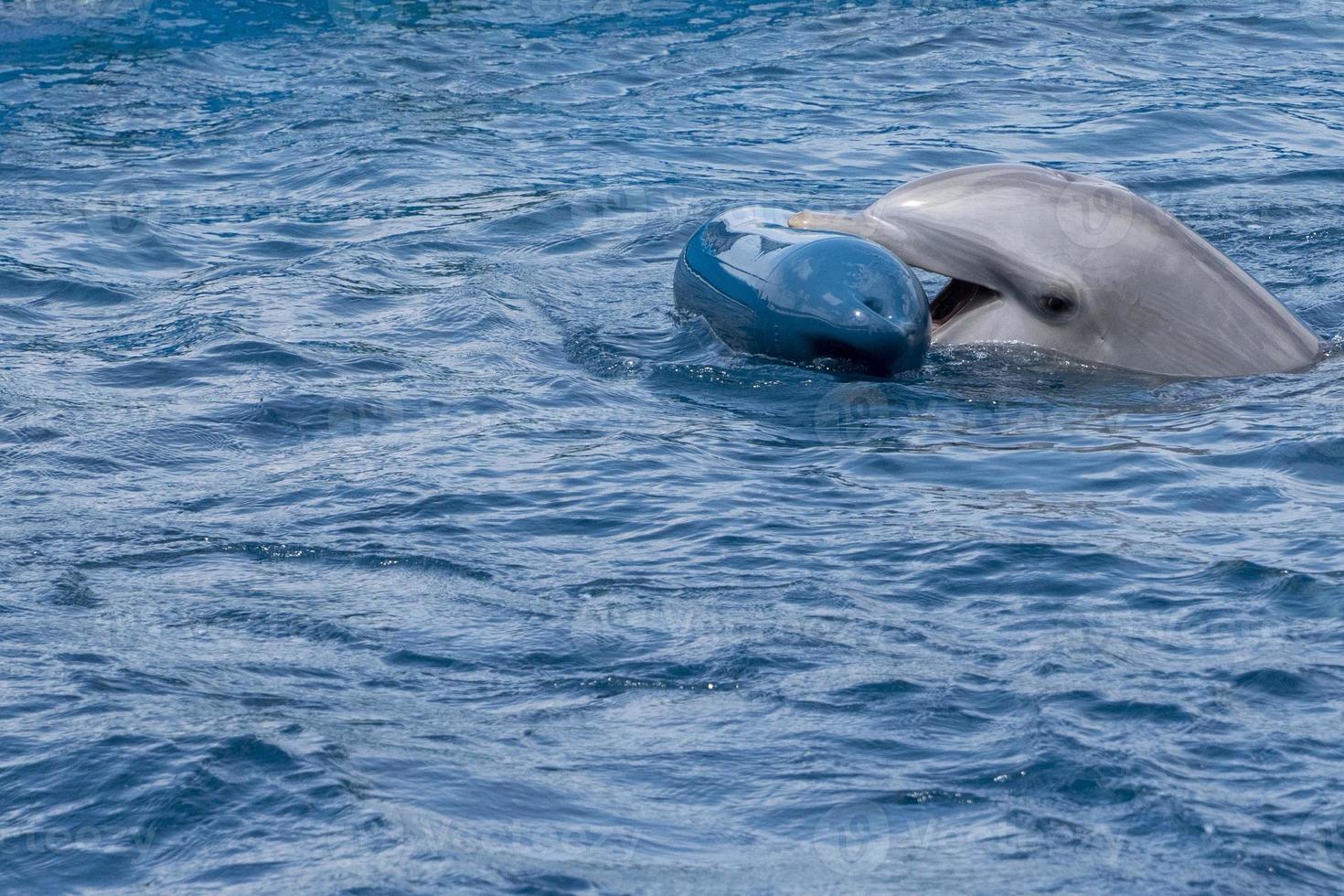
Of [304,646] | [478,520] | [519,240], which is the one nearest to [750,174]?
[519,240]

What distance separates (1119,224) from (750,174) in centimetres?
568

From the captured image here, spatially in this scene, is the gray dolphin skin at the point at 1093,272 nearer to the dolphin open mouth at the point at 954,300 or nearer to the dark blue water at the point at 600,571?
the dark blue water at the point at 600,571

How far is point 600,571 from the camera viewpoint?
5.88 meters

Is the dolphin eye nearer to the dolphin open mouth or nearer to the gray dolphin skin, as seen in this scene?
the gray dolphin skin

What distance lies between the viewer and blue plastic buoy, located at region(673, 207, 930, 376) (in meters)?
7.64

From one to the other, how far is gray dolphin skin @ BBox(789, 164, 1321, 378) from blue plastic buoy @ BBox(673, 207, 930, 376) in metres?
0.28

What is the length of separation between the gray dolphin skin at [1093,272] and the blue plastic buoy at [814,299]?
0.28 meters

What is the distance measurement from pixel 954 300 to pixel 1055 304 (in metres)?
0.88

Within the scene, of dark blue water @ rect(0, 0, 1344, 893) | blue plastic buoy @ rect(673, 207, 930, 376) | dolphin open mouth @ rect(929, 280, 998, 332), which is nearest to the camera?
dark blue water @ rect(0, 0, 1344, 893)

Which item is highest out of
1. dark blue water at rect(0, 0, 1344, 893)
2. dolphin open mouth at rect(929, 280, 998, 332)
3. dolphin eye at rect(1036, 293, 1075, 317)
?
dolphin eye at rect(1036, 293, 1075, 317)

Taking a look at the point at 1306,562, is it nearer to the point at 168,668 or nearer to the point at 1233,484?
the point at 1233,484

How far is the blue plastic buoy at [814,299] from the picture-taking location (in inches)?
301

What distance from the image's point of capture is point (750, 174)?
13102mm

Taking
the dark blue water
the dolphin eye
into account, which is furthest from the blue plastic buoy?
the dolphin eye
